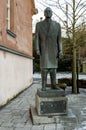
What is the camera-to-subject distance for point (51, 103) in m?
6.90

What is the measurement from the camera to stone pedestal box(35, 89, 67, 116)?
6844 millimetres

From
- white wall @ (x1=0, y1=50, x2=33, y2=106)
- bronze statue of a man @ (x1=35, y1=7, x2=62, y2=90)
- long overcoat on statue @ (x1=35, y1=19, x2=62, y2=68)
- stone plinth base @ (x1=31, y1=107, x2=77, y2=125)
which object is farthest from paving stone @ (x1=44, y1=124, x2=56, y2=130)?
white wall @ (x1=0, y1=50, x2=33, y2=106)

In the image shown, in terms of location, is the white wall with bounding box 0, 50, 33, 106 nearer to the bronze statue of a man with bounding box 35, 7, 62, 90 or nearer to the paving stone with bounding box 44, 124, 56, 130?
the bronze statue of a man with bounding box 35, 7, 62, 90

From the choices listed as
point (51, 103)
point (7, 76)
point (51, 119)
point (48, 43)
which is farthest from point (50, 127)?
point (7, 76)

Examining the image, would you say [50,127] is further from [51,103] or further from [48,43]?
[48,43]

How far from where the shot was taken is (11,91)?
1107 cm

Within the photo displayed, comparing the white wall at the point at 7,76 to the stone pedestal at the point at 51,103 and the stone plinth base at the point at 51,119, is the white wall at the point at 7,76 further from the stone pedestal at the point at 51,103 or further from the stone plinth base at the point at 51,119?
the stone plinth base at the point at 51,119

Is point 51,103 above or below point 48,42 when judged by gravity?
below

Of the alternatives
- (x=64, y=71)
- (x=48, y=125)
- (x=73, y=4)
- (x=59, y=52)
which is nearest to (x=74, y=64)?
(x=73, y=4)

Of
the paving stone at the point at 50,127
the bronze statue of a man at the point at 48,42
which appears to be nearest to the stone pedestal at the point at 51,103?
the bronze statue of a man at the point at 48,42

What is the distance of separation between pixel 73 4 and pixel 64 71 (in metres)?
22.9

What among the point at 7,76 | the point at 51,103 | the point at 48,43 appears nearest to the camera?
the point at 51,103

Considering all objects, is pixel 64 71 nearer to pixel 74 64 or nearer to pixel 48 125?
pixel 74 64

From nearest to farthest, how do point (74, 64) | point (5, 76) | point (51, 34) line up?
point (51, 34) → point (5, 76) → point (74, 64)
